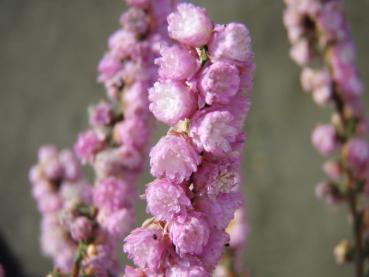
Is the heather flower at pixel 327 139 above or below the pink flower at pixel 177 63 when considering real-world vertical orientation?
above

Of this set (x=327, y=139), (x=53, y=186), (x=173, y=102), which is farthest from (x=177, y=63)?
(x=327, y=139)

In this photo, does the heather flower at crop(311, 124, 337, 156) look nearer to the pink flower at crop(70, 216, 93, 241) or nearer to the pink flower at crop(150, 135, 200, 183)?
the pink flower at crop(70, 216, 93, 241)

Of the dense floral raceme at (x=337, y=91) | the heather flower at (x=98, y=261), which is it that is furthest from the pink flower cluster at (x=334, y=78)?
the heather flower at (x=98, y=261)

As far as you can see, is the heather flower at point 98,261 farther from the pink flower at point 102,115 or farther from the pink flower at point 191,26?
the pink flower at point 191,26

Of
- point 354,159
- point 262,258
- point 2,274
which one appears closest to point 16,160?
point 262,258

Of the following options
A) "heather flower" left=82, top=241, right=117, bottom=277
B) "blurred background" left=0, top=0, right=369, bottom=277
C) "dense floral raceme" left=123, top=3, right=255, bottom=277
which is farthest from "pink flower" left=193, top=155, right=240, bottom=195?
"blurred background" left=0, top=0, right=369, bottom=277

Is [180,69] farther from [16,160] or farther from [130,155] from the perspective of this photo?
[16,160]

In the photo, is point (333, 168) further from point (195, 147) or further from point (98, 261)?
point (195, 147)
